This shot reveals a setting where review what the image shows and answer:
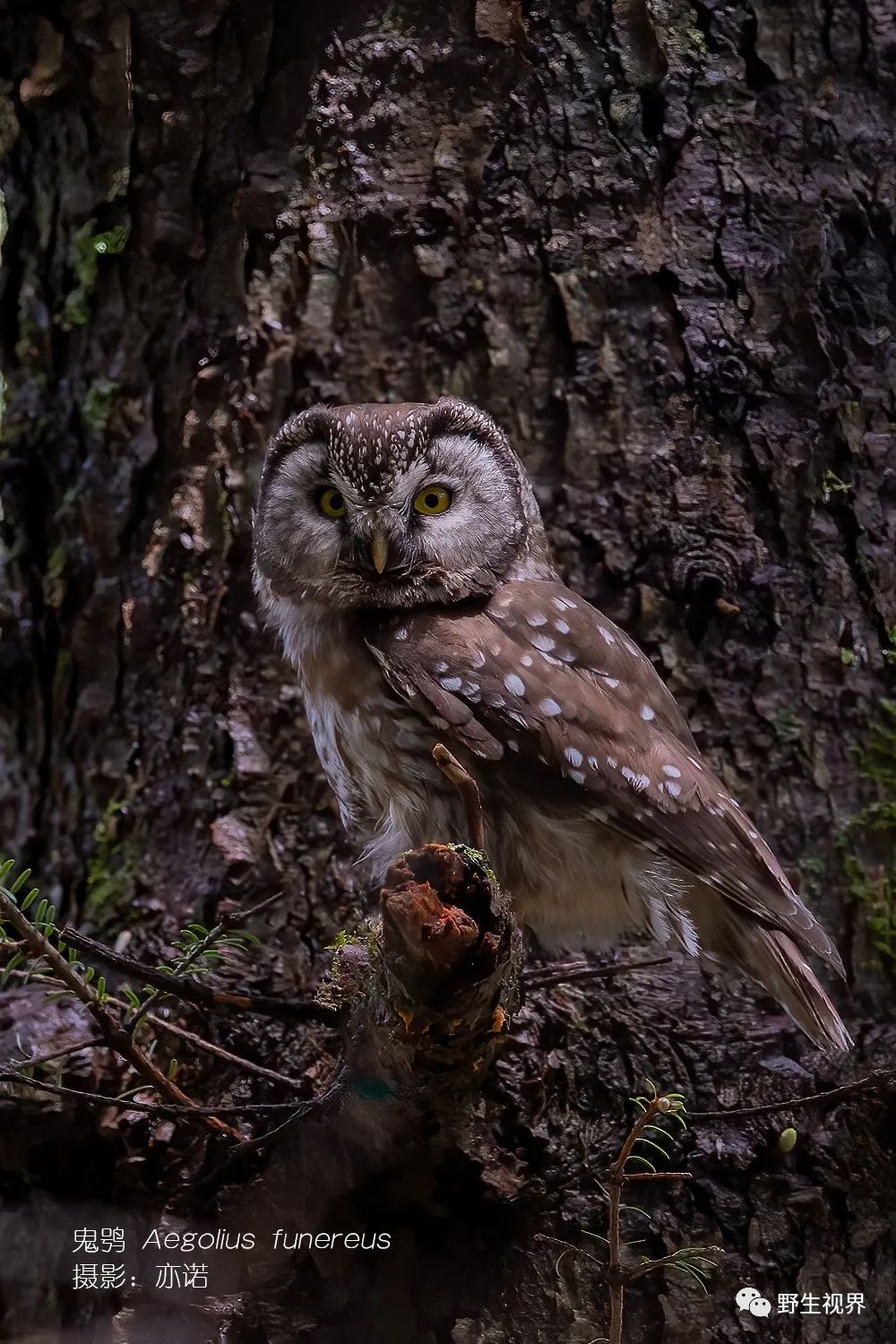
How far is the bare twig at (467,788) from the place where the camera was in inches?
49.8

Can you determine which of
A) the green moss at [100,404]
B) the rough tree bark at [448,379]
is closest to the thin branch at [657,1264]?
the rough tree bark at [448,379]

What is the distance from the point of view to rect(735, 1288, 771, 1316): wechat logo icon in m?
1.73

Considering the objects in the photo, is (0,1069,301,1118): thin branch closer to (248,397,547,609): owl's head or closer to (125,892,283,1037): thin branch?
(125,892,283,1037): thin branch

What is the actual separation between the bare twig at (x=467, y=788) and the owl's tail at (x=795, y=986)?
684mm

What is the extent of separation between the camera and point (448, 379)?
225 centimetres

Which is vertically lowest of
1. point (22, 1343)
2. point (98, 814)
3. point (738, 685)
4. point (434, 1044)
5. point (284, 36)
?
point (22, 1343)

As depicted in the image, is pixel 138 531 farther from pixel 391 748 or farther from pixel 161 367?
pixel 391 748

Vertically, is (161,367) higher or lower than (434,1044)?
higher

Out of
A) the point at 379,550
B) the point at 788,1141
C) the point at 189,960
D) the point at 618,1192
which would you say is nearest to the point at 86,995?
the point at 189,960

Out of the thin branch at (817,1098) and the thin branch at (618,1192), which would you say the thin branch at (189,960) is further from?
the thin branch at (817,1098)

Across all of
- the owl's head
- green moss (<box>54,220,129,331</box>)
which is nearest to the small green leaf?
the owl's head

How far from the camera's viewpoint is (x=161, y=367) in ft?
7.66

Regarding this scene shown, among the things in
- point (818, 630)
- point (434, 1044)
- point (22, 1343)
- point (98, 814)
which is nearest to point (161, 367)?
point (98, 814)

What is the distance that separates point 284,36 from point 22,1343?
2.23m
